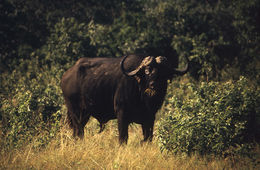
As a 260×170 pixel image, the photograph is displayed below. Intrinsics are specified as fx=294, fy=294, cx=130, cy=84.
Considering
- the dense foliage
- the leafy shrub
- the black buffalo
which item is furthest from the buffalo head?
the dense foliage

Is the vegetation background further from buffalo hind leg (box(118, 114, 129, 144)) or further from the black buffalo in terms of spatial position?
the black buffalo

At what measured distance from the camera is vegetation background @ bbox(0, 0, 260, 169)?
514 centimetres

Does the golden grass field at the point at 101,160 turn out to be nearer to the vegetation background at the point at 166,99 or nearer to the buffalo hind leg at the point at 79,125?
the vegetation background at the point at 166,99

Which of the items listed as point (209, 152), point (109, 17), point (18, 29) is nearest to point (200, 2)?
point (109, 17)

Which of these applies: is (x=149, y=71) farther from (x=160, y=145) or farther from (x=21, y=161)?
(x=21, y=161)

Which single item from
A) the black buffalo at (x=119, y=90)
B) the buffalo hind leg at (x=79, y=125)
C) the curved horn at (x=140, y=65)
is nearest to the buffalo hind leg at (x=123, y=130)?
the black buffalo at (x=119, y=90)

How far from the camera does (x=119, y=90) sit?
6434 mm

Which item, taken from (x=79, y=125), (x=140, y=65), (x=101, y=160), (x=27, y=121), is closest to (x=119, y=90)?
(x=140, y=65)

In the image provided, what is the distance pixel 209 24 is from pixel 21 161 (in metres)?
17.9

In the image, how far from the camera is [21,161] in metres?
4.95

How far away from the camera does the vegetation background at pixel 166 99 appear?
514 centimetres

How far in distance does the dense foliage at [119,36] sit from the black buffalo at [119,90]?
2.30 meters

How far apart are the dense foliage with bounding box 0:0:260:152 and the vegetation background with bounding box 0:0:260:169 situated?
0.06m

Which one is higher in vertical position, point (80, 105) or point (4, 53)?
point (4, 53)
